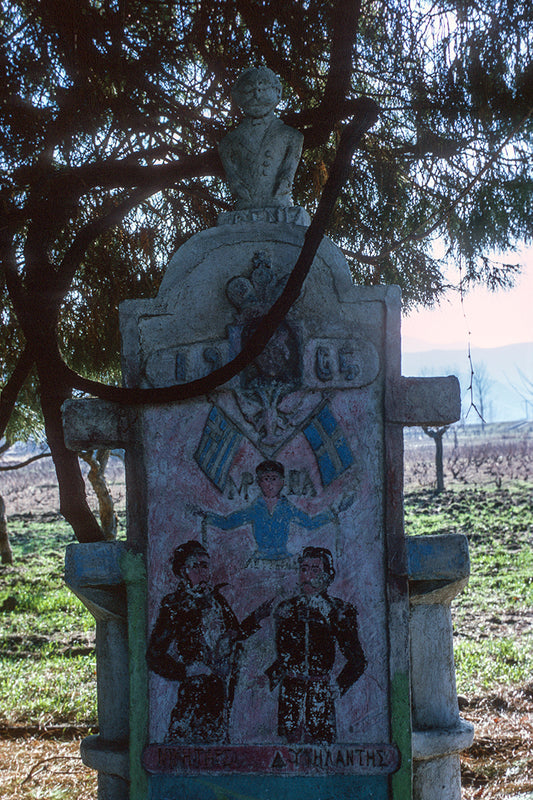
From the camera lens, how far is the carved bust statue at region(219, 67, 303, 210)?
265 cm

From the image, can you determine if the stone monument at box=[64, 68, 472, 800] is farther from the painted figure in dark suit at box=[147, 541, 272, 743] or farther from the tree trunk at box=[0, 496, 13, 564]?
the tree trunk at box=[0, 496, 13, 564]

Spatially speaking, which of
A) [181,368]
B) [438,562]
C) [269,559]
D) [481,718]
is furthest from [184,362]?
[481,718]

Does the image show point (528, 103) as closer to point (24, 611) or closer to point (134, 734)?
point (134, 734)

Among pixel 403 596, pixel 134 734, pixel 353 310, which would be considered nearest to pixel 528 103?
pixel 353 310

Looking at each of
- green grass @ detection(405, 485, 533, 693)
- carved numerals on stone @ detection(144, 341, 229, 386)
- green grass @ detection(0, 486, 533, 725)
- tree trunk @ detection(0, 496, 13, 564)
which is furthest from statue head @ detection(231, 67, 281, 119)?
tree trunk @ detection(0, 496, 13, 564)

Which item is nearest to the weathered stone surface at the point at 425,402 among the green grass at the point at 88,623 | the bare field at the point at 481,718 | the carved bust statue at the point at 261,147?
the carved bust statue at the point at 261,147

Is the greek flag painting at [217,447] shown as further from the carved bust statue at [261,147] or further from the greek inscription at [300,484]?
the carved bust statue at [261,147]

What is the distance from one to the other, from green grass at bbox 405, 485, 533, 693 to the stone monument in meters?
2.95

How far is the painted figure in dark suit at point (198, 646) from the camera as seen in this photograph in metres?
2.38

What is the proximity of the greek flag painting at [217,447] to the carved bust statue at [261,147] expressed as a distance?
0.74m

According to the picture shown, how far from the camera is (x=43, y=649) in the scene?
21.9ft

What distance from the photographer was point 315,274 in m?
2.53

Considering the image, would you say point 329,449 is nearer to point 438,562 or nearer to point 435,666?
point 438,562

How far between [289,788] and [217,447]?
1.01 metres
